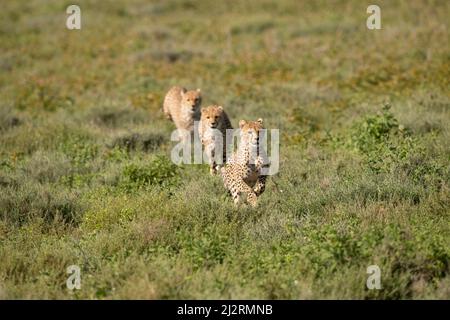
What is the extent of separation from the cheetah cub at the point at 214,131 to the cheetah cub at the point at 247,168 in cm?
171

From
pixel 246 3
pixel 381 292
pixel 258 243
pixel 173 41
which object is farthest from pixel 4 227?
pixel 246 3

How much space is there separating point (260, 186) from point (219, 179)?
1.10 m

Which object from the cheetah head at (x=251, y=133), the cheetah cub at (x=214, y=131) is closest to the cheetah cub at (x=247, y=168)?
the cheetah head at (x=251, y=133)

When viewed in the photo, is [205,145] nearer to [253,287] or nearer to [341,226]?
[341,226]

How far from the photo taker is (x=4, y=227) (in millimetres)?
6016

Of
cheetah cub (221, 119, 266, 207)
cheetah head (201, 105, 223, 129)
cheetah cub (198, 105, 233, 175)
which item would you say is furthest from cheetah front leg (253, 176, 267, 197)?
cheetah head (201, 105, 223, 129)

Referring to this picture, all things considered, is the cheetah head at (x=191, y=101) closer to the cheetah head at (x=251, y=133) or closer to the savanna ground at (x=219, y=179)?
the savanna ground at (x=219, y=179)

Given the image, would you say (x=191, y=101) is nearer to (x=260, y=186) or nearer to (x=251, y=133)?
(x=251, y=133)

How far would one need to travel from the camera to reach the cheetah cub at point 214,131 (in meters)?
8.80

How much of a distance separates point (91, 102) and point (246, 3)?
45.7 feet

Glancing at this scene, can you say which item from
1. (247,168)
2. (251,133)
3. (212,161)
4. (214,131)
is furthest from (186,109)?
(247,168)

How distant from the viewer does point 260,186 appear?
6629mm

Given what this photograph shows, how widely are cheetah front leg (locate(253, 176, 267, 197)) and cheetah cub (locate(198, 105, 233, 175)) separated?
196 centimetres

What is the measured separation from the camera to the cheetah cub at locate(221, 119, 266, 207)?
6676mm
